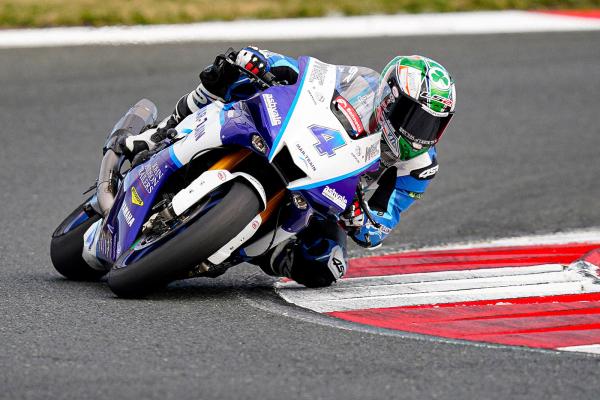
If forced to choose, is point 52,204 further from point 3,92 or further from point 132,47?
point 132,47

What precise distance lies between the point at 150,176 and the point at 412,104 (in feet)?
4.10

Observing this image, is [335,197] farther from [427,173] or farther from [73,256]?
[73,256]

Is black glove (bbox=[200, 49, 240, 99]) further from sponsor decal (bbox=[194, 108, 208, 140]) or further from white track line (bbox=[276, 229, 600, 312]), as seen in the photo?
white track line (bbox=[276, 229, 600, 312])

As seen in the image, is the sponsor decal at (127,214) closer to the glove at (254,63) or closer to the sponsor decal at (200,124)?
the sponsor decal at (200,124)

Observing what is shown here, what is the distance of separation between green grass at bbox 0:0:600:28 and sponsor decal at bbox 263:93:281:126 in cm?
751

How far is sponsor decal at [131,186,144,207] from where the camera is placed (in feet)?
17.7

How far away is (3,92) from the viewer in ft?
34.6

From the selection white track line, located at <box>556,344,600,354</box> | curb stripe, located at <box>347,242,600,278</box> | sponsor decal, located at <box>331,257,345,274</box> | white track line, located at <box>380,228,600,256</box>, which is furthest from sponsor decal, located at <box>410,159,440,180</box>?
white track line, located at <box>380,228,600,256</box>

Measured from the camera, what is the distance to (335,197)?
520 cm

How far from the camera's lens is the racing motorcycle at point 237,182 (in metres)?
5.00

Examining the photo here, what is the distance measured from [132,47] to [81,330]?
7.40m

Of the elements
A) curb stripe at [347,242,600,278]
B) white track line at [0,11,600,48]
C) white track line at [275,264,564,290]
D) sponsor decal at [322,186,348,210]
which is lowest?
white track line at [0,11,600,48]

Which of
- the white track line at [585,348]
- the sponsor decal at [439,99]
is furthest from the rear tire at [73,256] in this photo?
the white track line at [585,348]

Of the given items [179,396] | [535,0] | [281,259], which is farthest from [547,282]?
[535,0]
